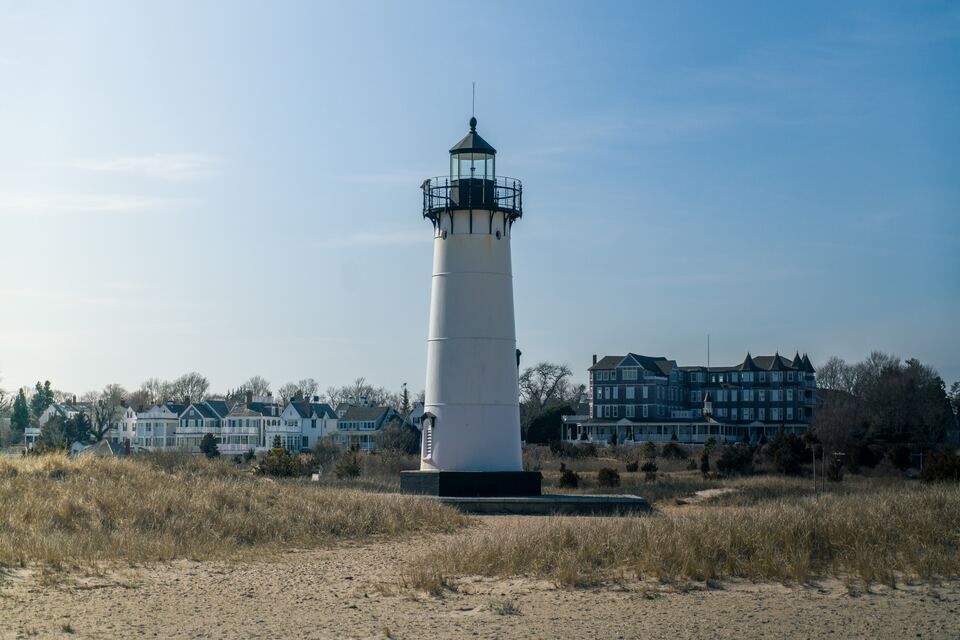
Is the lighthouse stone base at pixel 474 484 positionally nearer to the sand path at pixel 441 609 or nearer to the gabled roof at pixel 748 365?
the sand path at pixel 441 609

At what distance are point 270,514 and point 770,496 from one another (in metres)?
18.7

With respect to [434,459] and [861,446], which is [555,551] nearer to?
[434,459]

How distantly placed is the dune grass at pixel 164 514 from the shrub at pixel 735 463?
31.5m

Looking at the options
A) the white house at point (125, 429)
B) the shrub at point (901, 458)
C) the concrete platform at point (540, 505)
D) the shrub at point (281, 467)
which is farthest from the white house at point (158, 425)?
the concrete platform at point (540, 505)

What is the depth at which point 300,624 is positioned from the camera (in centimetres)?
1330

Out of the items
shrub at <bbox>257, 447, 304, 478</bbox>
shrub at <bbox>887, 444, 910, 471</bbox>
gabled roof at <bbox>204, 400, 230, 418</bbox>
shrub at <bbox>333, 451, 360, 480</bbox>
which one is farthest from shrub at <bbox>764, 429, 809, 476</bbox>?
gabled roof at <bbox>204, 400, 230, 418</bbox>

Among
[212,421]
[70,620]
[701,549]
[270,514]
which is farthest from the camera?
[212,421]

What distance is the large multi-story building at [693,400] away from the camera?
310ft

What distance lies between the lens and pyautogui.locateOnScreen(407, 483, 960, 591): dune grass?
1559 cm

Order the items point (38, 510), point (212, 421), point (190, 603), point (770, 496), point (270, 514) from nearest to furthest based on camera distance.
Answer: point (190, 603) < point (38, 510) < point (270, 514) < point (770, 496) < point (212, 421)

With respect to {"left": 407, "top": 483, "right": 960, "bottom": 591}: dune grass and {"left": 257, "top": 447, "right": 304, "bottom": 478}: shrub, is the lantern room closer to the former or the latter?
{"left": 257, "top": 447, "right": 304, "bottom": 478}: shrub

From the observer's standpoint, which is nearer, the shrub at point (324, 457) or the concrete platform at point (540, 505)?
the concrete platform at point (540, 505)

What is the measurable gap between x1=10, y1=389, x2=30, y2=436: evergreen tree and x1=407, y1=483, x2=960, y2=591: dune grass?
9834 cm

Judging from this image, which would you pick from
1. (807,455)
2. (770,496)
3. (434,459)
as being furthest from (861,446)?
(434,459)
